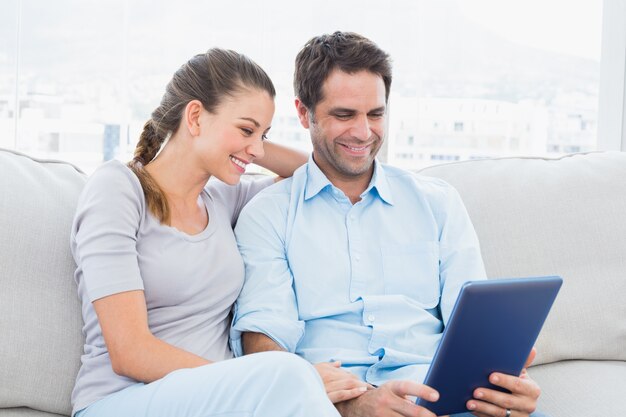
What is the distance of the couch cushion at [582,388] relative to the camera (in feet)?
5.74

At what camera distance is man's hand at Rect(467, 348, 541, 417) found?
152 centimetres

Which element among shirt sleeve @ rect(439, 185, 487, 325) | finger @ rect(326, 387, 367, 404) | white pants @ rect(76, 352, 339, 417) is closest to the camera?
white pants @ rect(76, 352, 339, 417)

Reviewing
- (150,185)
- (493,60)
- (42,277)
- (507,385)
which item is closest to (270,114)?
(150,185)

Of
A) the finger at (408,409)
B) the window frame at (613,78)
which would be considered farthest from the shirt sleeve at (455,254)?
the window frame at (613,78)

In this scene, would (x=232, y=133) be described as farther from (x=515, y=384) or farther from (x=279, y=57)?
(x=279, y=57)

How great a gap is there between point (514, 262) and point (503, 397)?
576 mm

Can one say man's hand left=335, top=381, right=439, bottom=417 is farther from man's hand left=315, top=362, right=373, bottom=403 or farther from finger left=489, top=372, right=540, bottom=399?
finger left=489, top=372, right=540, bottom=399

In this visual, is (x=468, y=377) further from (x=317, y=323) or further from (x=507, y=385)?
(x=317, y=323)

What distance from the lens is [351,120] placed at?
192cm

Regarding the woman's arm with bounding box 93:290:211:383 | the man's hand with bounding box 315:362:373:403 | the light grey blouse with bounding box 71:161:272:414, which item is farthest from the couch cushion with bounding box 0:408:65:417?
the man's hand with bounding box 315:362:373:403

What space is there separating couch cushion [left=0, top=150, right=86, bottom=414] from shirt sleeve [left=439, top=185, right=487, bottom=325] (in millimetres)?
826

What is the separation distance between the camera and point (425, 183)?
79.7 inches

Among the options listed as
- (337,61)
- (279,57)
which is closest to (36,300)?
(337,61)

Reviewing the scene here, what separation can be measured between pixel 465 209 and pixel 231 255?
23.7 inches
